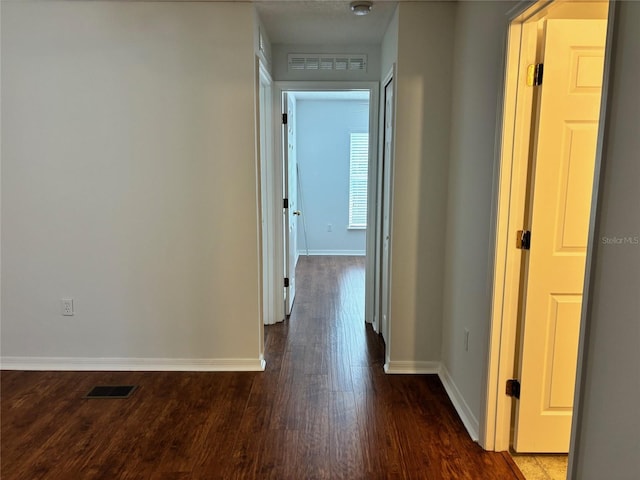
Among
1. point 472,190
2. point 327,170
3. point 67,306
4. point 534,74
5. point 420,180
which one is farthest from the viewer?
point 327,170

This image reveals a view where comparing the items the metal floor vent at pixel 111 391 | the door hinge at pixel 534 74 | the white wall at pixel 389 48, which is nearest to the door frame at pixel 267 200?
the white wall at pixel 389 48

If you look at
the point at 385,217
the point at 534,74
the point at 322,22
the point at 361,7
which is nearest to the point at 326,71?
the point at 322,22

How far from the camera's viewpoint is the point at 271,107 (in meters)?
3.69

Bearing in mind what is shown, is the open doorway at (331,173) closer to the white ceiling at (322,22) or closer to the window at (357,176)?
the window at (357,176)

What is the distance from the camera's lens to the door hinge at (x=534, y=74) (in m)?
1.95

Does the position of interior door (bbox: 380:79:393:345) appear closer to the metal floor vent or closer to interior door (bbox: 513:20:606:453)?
interior door (bbox: 513:20:606:453)

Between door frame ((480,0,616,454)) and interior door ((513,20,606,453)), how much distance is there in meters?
0.05

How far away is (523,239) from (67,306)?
2891 mm

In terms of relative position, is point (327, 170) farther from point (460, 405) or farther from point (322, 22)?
point (460, 405)

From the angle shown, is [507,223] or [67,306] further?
[67,306]

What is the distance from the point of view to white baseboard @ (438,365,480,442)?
2318 mm

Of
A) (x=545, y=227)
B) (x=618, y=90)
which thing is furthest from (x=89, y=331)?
(x=618, y=90)

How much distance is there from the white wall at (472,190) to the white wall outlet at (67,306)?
2543 mm

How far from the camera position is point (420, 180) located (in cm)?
288
